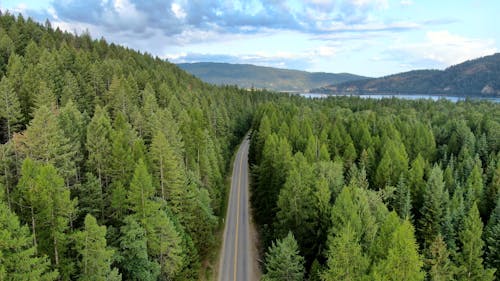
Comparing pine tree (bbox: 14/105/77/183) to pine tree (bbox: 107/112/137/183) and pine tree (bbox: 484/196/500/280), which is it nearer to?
pine tree (bbox: 107/112/137/183)

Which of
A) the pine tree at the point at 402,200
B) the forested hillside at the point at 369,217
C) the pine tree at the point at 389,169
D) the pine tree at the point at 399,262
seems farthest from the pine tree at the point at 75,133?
the pine tree at the point at 389,169

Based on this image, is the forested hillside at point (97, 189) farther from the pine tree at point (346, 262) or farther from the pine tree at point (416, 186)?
the pine tree at point (416, 186)

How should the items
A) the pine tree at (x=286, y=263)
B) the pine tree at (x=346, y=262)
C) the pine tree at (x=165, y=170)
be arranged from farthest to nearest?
the pine tree at (x=165, y=170) → the pine tree at (x=286, y=263) → the pine tree at (x=346, y=262)

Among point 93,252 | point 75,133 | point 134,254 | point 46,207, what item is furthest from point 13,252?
point 75,133

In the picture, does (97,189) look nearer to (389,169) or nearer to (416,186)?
(416,186)

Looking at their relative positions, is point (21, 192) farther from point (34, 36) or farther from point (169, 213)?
point (34, 36)

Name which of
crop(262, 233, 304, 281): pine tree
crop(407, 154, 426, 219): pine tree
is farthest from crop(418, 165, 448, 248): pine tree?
crop(262, 233, 304, 281): pine tree

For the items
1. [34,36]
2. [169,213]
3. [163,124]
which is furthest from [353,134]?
[34,36]
